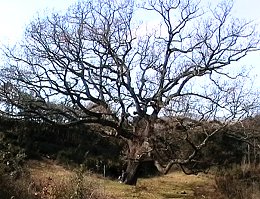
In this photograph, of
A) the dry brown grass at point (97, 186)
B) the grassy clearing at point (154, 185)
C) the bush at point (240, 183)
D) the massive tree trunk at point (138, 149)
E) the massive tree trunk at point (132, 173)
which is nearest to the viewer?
the dry brown grass at point (97, 186)

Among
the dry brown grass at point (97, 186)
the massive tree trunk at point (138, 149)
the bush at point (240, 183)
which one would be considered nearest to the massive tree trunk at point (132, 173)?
the massive tree trunk at point (138, 149)

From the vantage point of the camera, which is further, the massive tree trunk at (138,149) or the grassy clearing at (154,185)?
the massive tree trunk at (138,149)

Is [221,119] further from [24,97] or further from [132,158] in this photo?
[24,97]

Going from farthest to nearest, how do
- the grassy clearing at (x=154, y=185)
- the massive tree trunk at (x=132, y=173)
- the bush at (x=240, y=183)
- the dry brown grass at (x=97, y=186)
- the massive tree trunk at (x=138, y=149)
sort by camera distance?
the massive tree trunk at (x=132, y=173)
the massive tree trunk at (x=138, y=149)
the grassy clearing at (x=154, y=185)
the bush at (x=240, y=183)
the dry brown grass at (x=97, y=186)

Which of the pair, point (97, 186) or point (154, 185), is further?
point (154, 185)

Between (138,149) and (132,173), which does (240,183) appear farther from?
(132,173)

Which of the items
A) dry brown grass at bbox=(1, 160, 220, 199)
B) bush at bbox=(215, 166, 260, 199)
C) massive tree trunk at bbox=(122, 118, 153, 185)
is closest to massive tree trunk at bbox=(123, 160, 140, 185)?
massive tree trunk at bbox=(122, 118, 153, 185)

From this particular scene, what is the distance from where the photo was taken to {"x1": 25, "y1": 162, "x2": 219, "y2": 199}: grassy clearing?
1786 centimetres

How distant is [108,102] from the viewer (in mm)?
22734

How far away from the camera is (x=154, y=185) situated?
23375 millimetres

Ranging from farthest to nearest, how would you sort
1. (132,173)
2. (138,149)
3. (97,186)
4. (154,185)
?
(154,185) → (132,173) → (138,149) → (97,186)

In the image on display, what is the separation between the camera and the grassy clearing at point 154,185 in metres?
17.9

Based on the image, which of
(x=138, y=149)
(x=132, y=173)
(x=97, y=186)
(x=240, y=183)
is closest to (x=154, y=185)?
(x=132, y=173)

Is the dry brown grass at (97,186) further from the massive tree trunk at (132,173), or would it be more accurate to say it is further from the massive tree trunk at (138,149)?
the massive tree trunk at (138,149)
